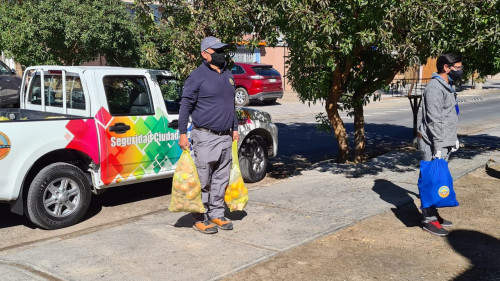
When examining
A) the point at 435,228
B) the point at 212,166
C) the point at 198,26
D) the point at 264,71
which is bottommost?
the point at 435,228

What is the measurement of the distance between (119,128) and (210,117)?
1374 mm

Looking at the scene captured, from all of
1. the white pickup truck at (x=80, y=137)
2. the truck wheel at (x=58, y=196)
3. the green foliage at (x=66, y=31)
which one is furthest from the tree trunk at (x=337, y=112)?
the green foliage at (x=66, y=31)

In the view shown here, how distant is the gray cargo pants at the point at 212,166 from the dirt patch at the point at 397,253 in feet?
3.38

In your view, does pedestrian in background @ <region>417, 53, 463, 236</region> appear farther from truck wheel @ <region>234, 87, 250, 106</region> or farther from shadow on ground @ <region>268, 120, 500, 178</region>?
truck wheel @ <region>234, 87, 250, 106</region>

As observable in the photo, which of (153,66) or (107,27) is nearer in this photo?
(153,66)

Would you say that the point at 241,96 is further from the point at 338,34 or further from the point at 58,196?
the point at 58,196

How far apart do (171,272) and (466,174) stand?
5.32 meters

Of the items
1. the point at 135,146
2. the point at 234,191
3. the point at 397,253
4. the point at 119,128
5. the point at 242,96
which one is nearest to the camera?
the point at 397,253

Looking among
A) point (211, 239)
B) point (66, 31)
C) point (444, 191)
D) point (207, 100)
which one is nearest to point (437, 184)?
point (444, 191)

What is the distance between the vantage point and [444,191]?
5562 millimetres

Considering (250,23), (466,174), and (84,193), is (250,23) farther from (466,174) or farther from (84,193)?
(466,174)

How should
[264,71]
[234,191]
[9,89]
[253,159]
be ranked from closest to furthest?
1. [234,191]
2. [253,159]
3. [9,89]
4. [264,71]

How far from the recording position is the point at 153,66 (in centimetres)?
757

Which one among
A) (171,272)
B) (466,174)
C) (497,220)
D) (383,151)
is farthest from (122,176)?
(383,151)
